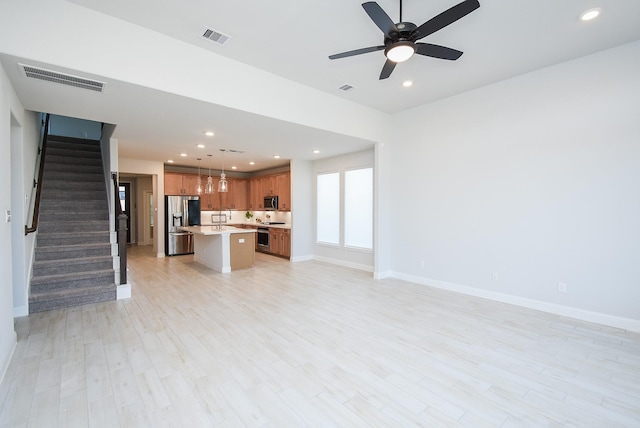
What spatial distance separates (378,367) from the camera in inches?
101

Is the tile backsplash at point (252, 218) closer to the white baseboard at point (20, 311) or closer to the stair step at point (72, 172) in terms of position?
the stair step at point (72, 172)

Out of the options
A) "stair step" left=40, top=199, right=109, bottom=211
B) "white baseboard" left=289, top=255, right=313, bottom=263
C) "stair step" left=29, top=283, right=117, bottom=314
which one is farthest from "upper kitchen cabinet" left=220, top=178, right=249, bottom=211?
"stair step" left=29, top=283, right=117, bottom=314

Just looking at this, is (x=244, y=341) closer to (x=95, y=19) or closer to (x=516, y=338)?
(x=516, y=338)

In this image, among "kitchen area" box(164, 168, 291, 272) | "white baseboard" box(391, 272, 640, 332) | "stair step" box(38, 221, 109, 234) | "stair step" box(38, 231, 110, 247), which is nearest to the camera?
"white baseboard" box(391, 272, 640, 332)

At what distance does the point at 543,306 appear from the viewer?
13.1 feet

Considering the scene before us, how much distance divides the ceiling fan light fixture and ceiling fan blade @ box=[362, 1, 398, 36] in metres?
0.12

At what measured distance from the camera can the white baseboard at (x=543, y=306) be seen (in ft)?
11.2

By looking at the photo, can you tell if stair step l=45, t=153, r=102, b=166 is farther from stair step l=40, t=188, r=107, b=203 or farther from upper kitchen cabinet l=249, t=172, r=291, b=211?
upper kitchen cabinet l=249, t=172, r=291, b=211

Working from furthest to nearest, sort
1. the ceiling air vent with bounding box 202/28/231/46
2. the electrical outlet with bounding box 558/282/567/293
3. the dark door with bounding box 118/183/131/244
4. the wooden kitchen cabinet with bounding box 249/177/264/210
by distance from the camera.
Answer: the dark door with bounding box 118/183/131/244 → the wooden kitchen cabinet with bounding box 249/177/264/210 → the electrical outlet with bounding box 558/282/567/293 → the ceiling air vent with bounding box 202/28/231/46

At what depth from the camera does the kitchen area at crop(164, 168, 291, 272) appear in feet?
26.8

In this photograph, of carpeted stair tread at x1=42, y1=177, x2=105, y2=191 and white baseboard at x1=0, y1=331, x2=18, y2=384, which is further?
carpeted stair tread at x1=42, y1=177, x2=105, y2=191

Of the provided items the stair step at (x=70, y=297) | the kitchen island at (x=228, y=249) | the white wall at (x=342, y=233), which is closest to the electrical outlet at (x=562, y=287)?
the white wall at (x=342, y=233)

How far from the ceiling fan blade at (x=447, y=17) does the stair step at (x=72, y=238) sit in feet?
18.5

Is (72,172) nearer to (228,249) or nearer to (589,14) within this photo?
(228,249)
